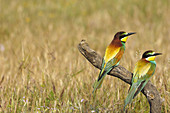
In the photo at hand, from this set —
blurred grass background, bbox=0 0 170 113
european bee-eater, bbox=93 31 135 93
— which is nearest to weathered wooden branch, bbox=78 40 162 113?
european bee-eater, bbox=93 31 135 93

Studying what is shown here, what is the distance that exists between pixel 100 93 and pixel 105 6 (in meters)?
6.33

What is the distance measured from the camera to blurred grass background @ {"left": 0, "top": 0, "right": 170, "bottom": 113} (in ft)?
10.3

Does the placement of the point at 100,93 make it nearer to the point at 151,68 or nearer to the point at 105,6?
the point at 151,68

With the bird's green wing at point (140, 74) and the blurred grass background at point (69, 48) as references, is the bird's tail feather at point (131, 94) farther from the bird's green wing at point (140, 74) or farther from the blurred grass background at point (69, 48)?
the blurred grass background at point (69, 48)

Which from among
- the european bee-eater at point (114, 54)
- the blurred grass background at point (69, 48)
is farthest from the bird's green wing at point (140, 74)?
the blurred grass background at point (69, 48)

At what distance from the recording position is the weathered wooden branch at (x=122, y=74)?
86.0 inches

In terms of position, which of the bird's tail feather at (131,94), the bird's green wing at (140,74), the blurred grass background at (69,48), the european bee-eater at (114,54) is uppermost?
the blurred grass background at (69,48)

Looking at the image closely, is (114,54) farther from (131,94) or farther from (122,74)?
(131,94)

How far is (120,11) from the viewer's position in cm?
859

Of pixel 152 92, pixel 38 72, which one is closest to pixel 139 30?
pixel 38 72

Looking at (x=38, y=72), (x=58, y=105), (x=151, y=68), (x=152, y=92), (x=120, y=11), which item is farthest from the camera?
(x=120, y=11)

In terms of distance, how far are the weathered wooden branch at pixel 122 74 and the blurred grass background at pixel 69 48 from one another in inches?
18.3

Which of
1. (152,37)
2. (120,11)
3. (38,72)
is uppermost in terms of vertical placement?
(120,11)

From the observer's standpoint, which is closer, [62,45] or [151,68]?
[151,68]
